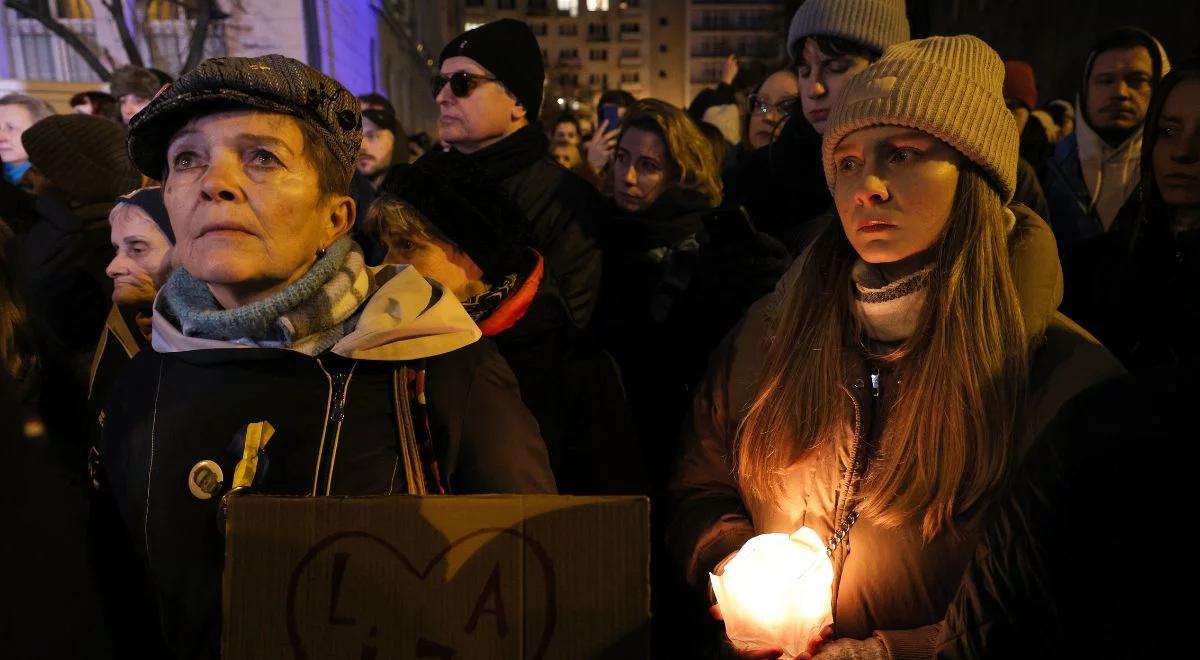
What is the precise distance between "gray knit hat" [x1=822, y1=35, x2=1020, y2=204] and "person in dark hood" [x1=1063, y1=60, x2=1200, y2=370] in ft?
2.59

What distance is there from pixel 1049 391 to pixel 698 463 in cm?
89

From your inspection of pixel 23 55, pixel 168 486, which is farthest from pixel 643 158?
pixel 23 55

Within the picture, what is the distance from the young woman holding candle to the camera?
167cm

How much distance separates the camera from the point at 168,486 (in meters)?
1.56

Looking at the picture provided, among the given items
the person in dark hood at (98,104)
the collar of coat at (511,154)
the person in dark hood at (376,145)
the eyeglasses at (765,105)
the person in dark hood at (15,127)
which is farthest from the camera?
the person in dark hood at (98,104)

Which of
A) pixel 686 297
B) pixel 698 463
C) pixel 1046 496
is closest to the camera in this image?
pixel 1046 496

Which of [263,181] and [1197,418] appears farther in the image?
[263,181]

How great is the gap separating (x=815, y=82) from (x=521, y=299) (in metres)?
1.55

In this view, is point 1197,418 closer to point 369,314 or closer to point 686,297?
point 369,314

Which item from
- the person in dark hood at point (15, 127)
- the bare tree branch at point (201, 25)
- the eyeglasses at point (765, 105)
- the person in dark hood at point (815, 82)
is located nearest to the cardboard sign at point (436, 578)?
the person in dark hood at point (815, 82)

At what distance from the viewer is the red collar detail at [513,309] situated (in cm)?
252

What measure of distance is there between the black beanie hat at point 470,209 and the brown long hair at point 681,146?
138cm

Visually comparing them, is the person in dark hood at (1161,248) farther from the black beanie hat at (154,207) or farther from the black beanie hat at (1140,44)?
the black beanie hat at (154,207)

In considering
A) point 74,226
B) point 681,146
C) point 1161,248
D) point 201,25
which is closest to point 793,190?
point 681,146
